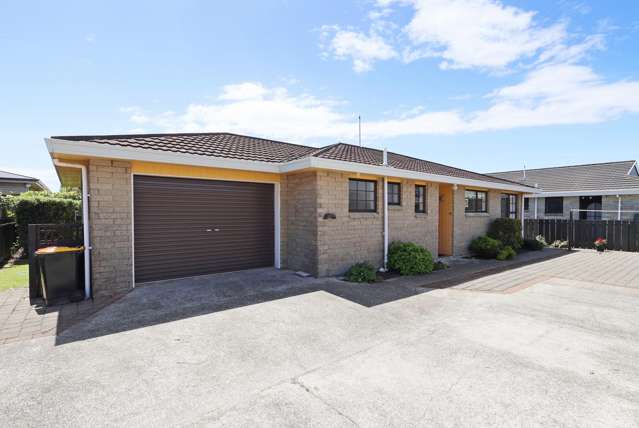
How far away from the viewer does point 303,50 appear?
9.84 meters

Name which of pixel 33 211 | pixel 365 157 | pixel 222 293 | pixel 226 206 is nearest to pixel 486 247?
pixel 365 157

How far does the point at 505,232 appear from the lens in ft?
43.0

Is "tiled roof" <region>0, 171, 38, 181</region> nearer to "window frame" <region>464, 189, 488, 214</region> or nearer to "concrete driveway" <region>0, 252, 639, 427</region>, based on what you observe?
"concrete driveway" <region>0, 252, 639, 427</region>

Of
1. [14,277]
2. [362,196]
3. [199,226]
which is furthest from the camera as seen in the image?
[362,196]

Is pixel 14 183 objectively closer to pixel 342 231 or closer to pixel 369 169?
pixel 342 231

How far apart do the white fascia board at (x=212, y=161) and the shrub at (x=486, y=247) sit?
3.18 meters

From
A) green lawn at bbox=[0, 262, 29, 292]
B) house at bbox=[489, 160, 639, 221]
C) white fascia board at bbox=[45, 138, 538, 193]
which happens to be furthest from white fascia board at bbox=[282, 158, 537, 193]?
house at bbox=[489, 160, 639, 221]

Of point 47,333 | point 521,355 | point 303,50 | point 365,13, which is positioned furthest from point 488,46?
point 47,333

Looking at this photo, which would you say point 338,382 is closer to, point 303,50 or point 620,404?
point 620,404

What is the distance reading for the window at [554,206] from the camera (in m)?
20.2

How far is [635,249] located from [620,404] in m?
16.0

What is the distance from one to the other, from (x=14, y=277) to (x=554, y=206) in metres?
27.3

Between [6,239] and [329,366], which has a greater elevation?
[6,239]

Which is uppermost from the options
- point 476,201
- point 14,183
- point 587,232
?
point 14,183
